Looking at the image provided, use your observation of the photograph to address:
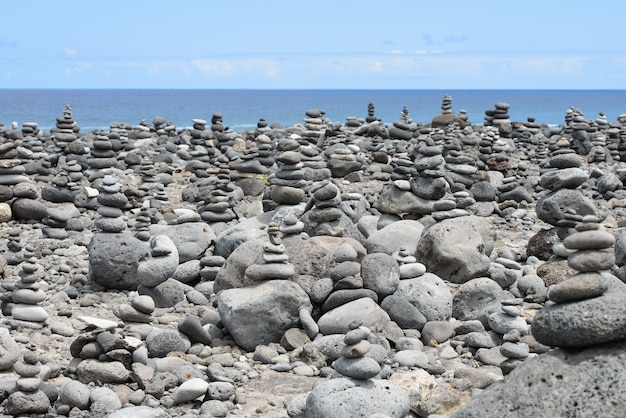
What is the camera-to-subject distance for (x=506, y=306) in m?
8.61

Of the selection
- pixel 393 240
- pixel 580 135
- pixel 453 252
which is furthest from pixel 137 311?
pixel 580 135

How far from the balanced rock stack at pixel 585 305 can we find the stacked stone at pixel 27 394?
164 inches

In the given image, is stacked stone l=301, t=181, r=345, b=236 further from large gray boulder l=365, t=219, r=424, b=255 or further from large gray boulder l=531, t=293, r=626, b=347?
large gray boulder l=531, t=293, r=626, b=347

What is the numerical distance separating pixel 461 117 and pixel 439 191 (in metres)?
16.5

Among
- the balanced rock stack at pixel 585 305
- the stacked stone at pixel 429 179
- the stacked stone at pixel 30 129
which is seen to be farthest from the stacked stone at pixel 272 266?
the stacked stone at pixel 30 129

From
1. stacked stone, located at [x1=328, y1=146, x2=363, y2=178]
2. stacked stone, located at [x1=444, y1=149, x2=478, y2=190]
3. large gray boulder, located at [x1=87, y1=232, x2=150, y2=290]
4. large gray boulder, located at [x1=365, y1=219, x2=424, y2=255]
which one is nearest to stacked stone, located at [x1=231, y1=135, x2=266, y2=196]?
stacked stone, located at [x1=328, y1=146, x2=363, y2=178]

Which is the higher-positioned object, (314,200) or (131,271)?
(314,200)

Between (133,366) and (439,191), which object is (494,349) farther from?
(439,191)

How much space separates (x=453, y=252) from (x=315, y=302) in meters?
2.36

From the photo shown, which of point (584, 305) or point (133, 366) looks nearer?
point (584, 305)

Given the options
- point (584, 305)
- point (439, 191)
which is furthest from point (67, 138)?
point (584, 305)

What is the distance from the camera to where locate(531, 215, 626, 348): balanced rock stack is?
16.9ft

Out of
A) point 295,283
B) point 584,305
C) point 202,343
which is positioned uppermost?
point 584,305

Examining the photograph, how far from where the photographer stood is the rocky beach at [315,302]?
563 cm
